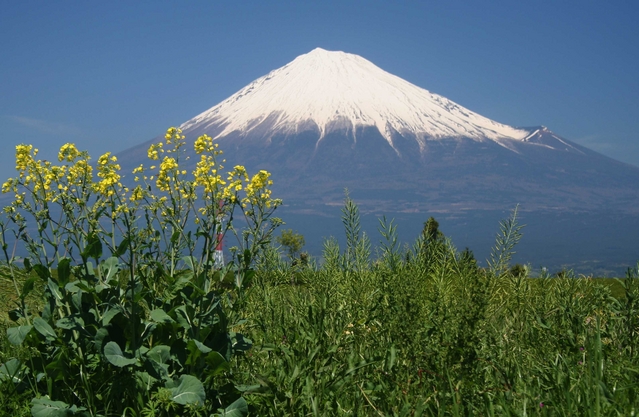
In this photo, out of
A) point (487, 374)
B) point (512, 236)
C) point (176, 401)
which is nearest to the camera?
point (176, 401)

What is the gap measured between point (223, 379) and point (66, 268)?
3.70 feet

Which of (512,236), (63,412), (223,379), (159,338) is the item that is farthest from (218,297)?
(512,236)

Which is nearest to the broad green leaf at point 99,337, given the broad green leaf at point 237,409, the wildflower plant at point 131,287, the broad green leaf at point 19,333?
the wildflower plant at point 131,287

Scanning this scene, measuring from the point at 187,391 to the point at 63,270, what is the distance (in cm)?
93

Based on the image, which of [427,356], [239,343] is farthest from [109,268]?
[427,356]

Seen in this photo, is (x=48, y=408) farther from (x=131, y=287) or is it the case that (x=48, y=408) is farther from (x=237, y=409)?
(x=237, y=409)

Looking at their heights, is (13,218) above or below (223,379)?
above

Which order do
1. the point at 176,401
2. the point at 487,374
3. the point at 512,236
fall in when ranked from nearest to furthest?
the point at 176,401, the point at 487,374, the point at 512,236

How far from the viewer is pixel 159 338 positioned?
11.3 ft

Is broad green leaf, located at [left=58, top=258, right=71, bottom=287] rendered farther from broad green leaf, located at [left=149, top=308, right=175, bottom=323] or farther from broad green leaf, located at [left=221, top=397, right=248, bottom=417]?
broad green leaf, located at [left=221, top=397, right=248, bottom=417]

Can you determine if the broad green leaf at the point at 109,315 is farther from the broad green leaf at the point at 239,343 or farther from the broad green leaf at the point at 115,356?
the broad green leaf at the point at 239,343

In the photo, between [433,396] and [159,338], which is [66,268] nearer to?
[159,338]

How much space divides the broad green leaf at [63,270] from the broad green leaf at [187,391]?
80cm

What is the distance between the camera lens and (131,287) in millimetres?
3223
